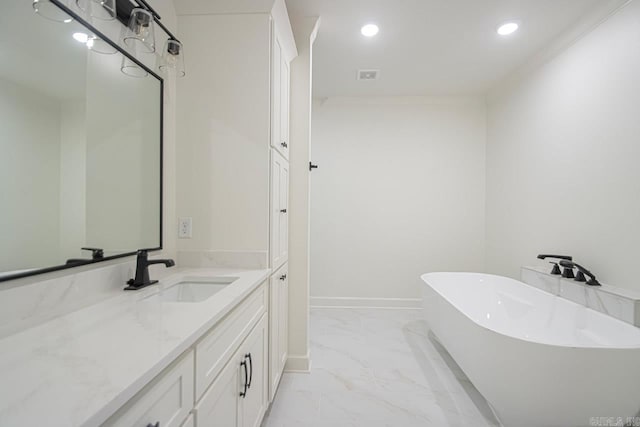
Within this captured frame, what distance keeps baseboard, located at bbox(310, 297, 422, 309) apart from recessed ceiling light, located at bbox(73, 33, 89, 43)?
127 inches

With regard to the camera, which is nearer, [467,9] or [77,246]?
[77,246]

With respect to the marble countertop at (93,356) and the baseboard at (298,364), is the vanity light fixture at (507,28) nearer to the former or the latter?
the marble countertop at (93,356)

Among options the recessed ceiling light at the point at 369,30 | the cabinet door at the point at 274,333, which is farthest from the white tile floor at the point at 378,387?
the recessed ceiling light at the point at 369,30

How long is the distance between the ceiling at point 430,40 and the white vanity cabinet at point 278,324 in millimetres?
1996

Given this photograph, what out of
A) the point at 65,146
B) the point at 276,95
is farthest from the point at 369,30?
the point at 65,146

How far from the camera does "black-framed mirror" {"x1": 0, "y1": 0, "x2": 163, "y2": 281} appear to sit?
81 cm

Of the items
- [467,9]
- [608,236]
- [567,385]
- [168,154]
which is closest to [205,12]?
[168,154]

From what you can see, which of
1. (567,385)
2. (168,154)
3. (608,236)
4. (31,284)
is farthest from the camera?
(608,236)

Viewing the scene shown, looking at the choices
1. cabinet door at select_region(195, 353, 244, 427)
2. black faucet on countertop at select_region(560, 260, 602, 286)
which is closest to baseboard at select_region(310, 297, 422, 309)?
black faucet on countertop at select_region(560, 260, 602, 286)

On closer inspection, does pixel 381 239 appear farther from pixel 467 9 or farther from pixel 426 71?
pixel 467 9

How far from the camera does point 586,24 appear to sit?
82.8 inches

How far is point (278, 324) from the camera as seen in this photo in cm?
180

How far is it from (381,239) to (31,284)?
10.6 ft

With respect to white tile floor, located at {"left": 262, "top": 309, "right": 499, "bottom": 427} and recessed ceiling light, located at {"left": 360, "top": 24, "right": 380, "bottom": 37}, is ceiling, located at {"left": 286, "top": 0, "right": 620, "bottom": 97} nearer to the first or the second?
recessed ceiling light, located at {"left": 360, "top": 24, "right": 380, "bottom": 37}
